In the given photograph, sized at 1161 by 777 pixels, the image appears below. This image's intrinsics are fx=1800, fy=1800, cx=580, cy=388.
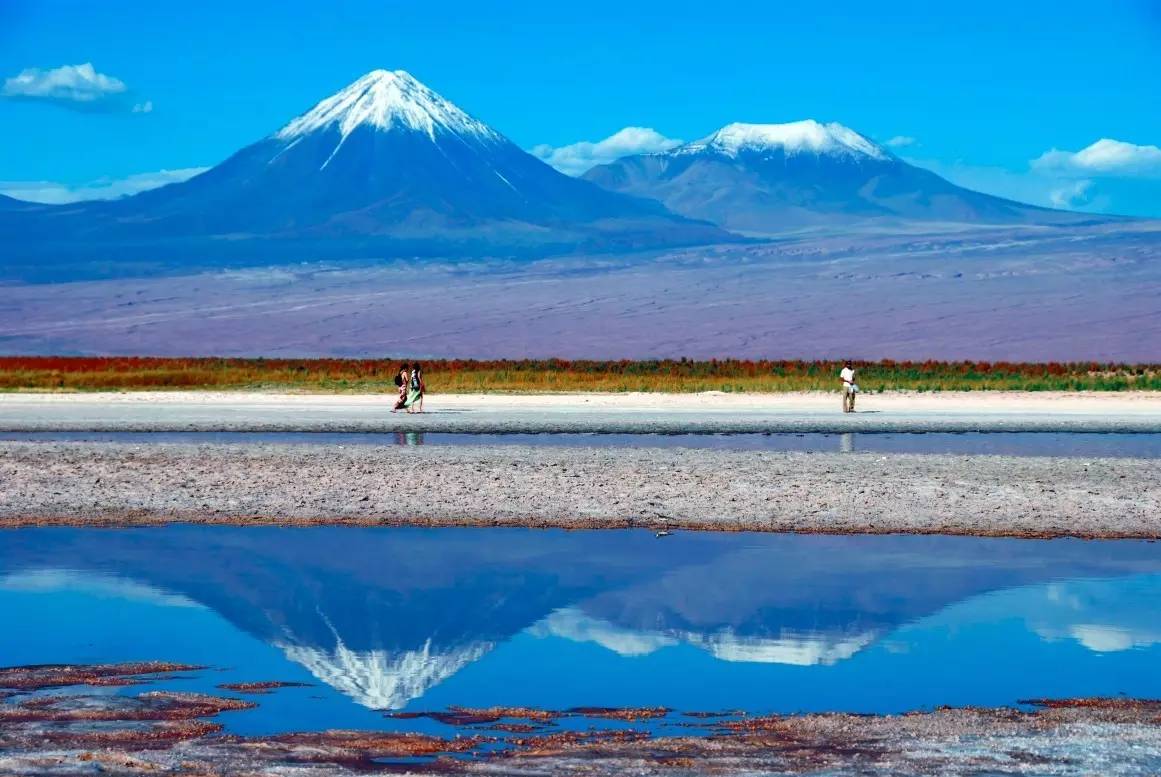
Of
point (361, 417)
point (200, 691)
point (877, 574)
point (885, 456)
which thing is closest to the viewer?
point (200, 691)

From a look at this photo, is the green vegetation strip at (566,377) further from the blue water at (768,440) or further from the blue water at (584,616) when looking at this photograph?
the blue water at (584,616)

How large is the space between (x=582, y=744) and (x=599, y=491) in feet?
41.5

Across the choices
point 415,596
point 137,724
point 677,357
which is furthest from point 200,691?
point 677,357

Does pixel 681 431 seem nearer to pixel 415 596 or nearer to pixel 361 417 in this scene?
pixel 361 417

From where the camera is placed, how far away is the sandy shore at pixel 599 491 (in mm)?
20266

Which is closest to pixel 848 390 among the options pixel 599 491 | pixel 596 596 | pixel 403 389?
pixel 403 389

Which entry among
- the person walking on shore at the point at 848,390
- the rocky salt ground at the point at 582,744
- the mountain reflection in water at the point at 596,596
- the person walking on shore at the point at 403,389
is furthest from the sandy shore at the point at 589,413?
the rocky salt ground at the point at 582,744

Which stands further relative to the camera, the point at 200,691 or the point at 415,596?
the point at 415,596

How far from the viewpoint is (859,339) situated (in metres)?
132

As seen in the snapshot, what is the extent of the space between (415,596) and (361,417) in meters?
24.4

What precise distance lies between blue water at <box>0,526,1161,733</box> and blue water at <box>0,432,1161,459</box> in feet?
36.3

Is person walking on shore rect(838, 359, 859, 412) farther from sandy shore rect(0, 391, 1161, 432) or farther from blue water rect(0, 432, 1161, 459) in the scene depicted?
blue water rect(0, 432, 1161, 459)

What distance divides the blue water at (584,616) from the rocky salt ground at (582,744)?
0.39m

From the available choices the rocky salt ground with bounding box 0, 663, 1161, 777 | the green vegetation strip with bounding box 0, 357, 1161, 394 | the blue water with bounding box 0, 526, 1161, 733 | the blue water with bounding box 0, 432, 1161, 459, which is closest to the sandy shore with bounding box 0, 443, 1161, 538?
the blue water with bounding box 0, 526, 1161, 733
